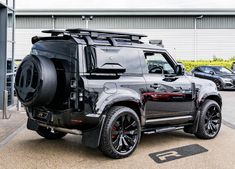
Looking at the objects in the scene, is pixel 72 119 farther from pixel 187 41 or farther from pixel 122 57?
pixel 187 41

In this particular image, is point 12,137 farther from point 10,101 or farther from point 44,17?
point 44,17

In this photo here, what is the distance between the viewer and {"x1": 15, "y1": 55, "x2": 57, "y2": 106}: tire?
564 centimetres

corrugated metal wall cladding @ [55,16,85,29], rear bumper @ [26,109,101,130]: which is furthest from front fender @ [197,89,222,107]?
corrugated metal wall cladding @ [55,16,85,29]

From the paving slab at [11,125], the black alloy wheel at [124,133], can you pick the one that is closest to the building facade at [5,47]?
the paving slab at [11,125]

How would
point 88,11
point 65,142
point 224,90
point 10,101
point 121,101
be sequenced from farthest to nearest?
point 88,11
point 224,90
point 10,101
point 65,142
point 121,101

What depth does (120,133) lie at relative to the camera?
6.05 meters

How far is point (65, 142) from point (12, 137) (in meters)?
1.17

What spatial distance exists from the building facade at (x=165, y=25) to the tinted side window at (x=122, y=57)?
2543 cm

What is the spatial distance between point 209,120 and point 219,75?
45.1ft

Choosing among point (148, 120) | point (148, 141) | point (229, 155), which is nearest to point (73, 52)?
point (148, 120)

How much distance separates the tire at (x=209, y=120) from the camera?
746 centimetres

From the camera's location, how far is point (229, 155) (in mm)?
6250
